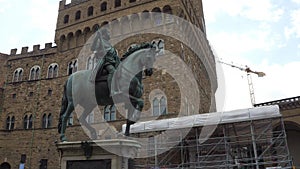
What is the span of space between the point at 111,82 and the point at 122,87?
0.90ft

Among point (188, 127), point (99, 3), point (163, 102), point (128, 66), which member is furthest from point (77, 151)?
point (99, 3)

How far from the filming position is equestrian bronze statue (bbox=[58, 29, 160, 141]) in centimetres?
557

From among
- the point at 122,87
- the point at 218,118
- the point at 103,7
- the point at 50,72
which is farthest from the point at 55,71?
the point at 122,87

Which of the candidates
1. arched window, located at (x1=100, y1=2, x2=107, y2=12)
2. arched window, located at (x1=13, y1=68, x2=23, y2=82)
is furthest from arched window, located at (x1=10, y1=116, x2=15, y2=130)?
arched window, located at (x1=100, y1=2, x2=107, y2=12)

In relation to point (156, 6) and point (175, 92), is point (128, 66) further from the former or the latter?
point (156, 6)

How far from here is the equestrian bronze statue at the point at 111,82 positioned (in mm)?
5574

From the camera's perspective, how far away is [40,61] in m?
25.7

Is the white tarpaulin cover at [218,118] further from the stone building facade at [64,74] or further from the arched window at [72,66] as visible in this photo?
the arched window at [72,66]

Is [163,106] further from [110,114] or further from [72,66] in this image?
[72,66]

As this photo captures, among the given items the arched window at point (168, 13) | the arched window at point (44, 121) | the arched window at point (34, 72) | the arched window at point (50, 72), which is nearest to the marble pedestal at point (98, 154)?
the arched window at point (168, 13)

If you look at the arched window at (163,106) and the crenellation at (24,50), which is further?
the crenellation at (24,50)

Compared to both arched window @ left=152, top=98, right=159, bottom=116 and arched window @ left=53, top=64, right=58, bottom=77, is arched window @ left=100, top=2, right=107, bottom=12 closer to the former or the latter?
arched window @ left=53, top=64, right=58, bottom=77

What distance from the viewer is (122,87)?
216 inches

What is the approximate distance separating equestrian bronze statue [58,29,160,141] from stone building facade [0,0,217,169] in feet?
39.1
